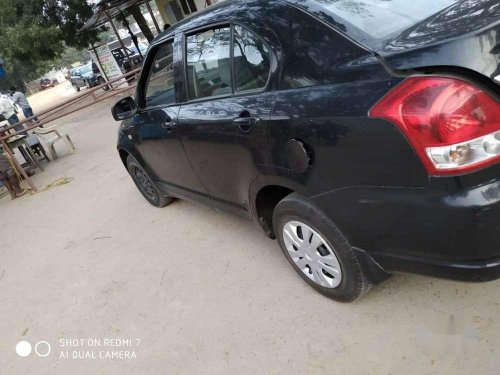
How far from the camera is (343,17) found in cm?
210

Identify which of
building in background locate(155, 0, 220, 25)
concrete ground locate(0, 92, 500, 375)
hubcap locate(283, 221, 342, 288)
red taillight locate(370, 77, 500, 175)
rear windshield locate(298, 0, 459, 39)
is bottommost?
concrete ground locate(0, 92, 500, 375)

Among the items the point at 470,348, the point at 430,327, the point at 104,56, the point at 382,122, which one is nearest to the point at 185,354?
the point at 430,327

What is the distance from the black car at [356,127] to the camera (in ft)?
5.47

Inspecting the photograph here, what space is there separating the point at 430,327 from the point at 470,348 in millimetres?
227

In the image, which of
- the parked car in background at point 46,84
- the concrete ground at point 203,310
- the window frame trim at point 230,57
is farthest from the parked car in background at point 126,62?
the parked car in background at point 46,84

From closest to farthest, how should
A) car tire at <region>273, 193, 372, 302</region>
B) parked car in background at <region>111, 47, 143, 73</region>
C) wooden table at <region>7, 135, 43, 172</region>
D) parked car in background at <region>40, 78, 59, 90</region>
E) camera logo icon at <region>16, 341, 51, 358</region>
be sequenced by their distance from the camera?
1. car tire at <region>273, 193, 372, 302</region>
2. camera logo icon at <region>16, 341, 51, 358</region>
3. wooden table at <region>7, 135, 43, 172</region>
4. parked car in background at <region>111, 47, 143, 73</region>
5. parked car in background at <region>40, 78, 59, 90</region>

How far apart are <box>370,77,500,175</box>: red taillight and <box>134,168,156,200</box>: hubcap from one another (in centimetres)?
351

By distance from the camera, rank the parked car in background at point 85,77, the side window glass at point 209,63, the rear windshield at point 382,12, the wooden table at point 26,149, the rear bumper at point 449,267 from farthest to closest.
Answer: the parked car in background at point 85,77 → the wooden table at point 26,149 → the side window glass at point 209,63 → the rear windshield at point 382,12 → the rear bumper at point 449,267

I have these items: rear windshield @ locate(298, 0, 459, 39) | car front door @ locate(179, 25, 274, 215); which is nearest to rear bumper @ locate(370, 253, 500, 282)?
car front door @ locate(179, 25, 274, 215)

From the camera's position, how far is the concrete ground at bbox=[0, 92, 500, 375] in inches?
89.9

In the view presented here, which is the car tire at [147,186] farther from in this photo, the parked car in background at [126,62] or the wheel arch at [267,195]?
the parked car in background at [126,62]

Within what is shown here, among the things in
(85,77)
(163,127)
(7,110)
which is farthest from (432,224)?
(85,77)

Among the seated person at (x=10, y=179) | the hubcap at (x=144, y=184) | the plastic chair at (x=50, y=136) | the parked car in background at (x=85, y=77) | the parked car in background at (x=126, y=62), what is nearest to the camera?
the hubcap at (x=144, y=184)

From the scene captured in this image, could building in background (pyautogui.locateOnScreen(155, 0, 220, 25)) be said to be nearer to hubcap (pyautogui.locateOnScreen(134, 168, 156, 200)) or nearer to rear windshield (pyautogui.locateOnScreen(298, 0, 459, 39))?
hubcap (pyautogui.locateOnScreen(134, 168, 156, 200))
